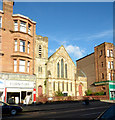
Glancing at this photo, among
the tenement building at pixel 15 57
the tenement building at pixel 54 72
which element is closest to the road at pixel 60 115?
the tenement building at pixel 15 57

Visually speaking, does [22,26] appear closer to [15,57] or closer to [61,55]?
[15,57]

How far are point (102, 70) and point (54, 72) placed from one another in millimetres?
13657

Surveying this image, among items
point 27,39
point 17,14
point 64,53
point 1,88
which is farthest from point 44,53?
point 1,88

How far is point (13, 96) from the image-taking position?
27359 millimetres

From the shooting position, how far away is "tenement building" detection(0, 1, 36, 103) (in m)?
25.3

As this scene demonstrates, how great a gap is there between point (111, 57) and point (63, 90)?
50.8 feet

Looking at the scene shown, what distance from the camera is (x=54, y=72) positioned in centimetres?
3800

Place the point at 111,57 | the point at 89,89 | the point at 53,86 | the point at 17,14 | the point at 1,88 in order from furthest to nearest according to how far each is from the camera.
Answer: the point at 89,89
the point at 111,57
the point at 53,86
the point at 17,14
the point at 1,88

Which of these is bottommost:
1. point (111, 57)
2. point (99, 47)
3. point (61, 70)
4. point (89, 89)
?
point (89, 89)

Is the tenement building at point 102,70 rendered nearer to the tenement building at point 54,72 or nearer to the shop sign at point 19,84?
the tenement building at point 54,72

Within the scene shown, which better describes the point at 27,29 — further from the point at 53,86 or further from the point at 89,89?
the point at 89,89

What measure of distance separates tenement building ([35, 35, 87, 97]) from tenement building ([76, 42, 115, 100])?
4970 mm

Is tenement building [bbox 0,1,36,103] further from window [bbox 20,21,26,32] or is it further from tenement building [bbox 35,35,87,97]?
tenement building [bbox 35,35,87,97]

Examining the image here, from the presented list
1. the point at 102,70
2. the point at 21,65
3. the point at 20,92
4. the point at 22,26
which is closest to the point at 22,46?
the point at 21,65
